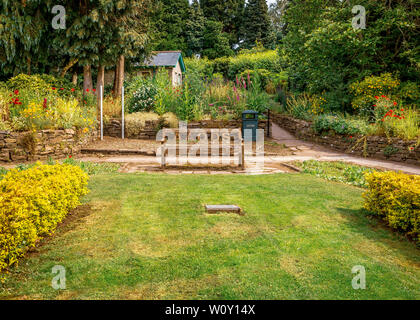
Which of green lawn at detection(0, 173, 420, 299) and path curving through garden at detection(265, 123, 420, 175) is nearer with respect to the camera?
green lawn at detection(0, 173, 420, 299)

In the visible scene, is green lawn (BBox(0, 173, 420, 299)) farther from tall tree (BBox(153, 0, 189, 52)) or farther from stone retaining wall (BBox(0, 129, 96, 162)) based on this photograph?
tall tree (BBox(153, 0, 189, 52))

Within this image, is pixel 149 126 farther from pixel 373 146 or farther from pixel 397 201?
pixel 397 201

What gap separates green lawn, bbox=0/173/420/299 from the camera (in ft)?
9.48

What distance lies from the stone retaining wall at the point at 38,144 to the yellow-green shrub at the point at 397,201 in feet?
26.2

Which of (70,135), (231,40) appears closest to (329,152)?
(70,135)

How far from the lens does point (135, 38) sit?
14.4m

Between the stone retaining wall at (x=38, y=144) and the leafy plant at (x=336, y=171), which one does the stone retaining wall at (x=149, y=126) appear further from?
the leafy plant at (x=336, y=171)

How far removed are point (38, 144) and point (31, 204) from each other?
247 inches

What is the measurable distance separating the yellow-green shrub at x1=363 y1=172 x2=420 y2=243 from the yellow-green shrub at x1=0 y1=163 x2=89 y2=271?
410 cm

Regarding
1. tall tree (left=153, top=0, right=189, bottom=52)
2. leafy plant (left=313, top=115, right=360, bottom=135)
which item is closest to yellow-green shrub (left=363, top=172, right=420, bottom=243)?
leafy plant (left=313, top=115, right=360, bottom=135)

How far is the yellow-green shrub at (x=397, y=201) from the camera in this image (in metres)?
4.09

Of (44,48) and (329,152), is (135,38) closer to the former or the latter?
(44,48)

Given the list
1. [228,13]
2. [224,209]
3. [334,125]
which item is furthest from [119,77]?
[228,13]

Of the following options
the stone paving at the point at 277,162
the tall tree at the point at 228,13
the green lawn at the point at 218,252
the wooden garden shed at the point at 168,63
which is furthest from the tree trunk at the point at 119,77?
the tall tree at the point at 228,13
